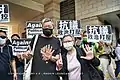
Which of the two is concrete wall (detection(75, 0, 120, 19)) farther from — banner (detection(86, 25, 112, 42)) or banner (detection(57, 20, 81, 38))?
banner (detection(57, 20, 81, 38))

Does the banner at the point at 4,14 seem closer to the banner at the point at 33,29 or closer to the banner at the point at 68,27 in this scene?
the banner at the point at 33,29

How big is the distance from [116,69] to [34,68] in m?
2.65

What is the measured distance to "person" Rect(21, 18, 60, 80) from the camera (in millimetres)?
3645

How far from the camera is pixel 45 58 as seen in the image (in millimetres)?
3635

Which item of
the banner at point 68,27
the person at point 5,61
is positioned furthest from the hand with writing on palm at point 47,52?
the banner at point 68,27

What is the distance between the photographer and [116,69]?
5840mm

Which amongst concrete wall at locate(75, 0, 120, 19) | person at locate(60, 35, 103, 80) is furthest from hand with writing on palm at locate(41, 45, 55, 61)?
concrete wall at locate(75, 0, 120, 19)

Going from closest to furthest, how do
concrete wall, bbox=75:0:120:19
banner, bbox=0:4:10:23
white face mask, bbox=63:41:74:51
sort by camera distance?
white face mask, bbox=63:41:74:51 < banner, bbox=0:4:10:23 < concrete wall, bbox=75:0:120:19

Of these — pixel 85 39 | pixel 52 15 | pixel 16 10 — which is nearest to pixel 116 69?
pixel 85 39

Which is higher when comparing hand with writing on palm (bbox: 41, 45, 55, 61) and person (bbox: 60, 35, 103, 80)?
hand with writing on palm (bbox: 41, 45, 55, 61)

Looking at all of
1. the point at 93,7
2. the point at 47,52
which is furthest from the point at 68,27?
the point at 93,7

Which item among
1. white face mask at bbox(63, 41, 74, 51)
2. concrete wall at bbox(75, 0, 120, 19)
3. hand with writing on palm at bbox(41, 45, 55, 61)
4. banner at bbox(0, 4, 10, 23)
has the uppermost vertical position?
concrete wall at bbox(75, 0, 120, 19)

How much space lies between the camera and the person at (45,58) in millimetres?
3645

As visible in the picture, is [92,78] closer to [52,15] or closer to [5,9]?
[5,9]
